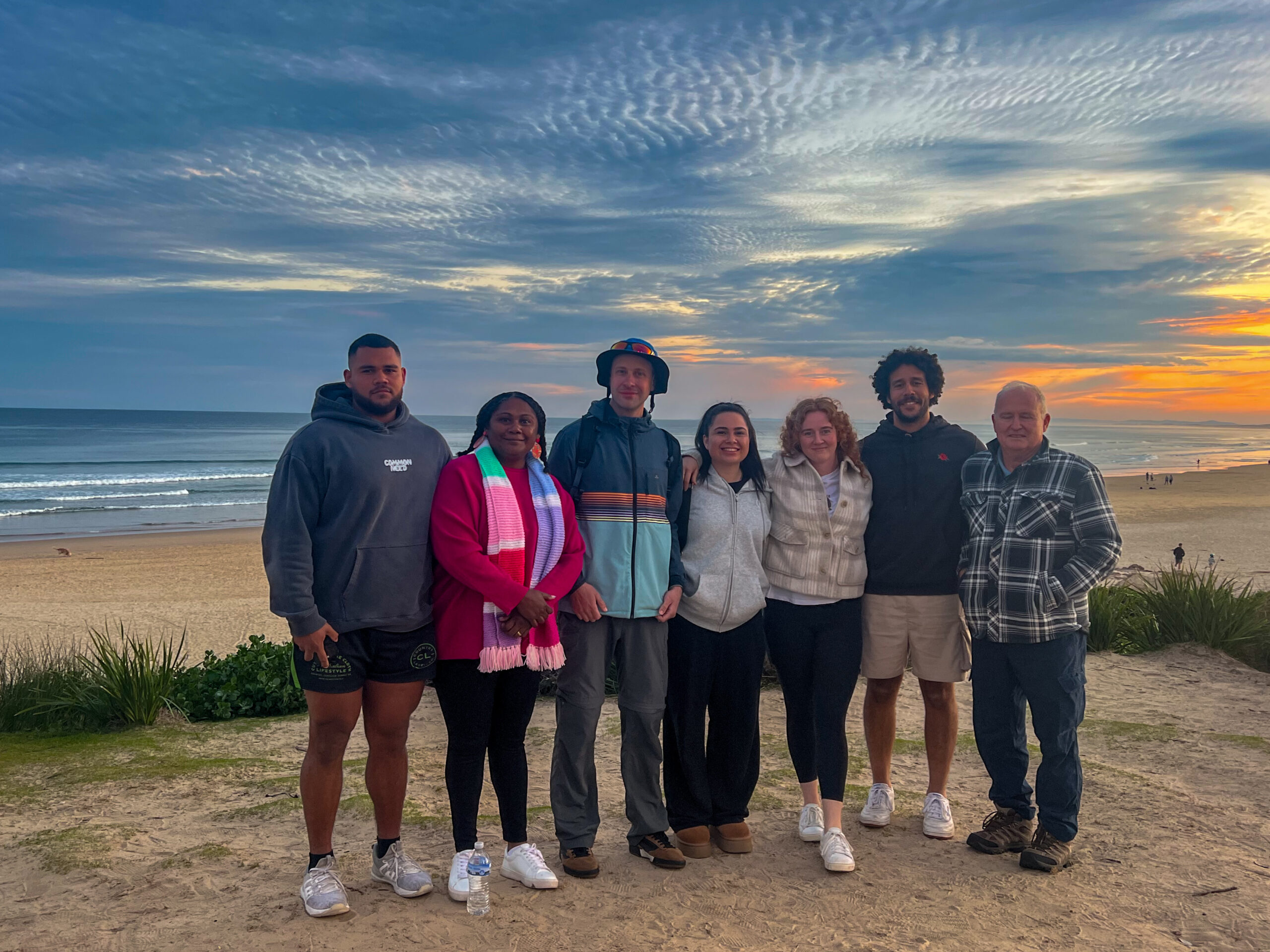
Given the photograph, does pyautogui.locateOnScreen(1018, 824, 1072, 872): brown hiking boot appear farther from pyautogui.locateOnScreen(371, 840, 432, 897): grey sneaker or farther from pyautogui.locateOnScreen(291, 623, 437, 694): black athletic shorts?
pyautogui.locateOnScreen(291, 623, 437, 694): black athletic shorts

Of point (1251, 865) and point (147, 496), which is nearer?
point (1251, 865)

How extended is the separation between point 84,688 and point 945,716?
5.75 meters

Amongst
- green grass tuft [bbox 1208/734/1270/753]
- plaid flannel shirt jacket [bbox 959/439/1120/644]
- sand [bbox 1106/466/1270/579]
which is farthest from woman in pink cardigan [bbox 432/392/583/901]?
sand [bbox 1106/466/1270/579]

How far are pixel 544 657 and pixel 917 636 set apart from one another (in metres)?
1.88

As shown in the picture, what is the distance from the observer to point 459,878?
367 cm

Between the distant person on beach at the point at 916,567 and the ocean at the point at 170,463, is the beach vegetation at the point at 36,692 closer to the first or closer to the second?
the distant person on beach at the point at 916,567

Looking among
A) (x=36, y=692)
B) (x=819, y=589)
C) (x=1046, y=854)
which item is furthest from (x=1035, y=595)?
(x=36, y=692)

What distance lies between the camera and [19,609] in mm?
11828

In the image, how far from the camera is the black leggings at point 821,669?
167 inches

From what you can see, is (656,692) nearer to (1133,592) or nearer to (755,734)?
(755,734)

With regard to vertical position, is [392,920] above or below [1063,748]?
below

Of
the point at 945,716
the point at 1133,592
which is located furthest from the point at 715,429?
the point at 1133,592

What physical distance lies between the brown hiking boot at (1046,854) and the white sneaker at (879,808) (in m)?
0.64

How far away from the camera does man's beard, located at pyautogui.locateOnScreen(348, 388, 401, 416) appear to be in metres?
3.65
